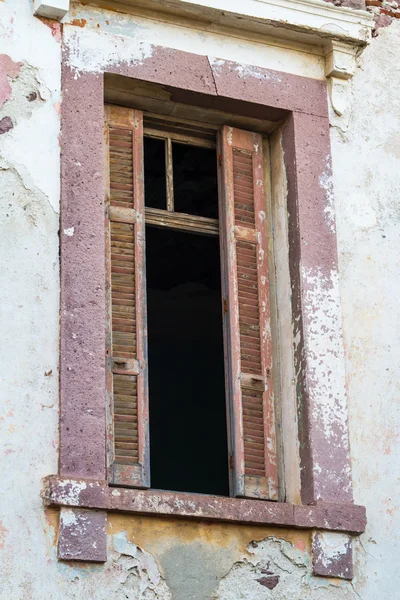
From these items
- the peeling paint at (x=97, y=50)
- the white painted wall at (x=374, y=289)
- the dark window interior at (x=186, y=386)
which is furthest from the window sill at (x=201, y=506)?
the dark window interior at (x=186, y=386)

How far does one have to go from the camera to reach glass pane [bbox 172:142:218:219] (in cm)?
733

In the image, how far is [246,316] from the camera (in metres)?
6.86

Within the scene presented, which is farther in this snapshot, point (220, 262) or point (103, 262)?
point (220, 262)

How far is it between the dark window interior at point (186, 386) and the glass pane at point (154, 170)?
2.24 metres

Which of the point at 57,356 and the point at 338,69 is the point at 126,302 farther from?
the point at 338,69

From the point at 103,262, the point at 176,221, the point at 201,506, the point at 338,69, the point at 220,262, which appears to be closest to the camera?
the point at 201,506

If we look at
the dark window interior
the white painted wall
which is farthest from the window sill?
the dark window interior

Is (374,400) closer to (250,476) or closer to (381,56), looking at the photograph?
(250,476)

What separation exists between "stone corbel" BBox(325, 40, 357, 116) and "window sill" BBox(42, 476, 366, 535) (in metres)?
2.39

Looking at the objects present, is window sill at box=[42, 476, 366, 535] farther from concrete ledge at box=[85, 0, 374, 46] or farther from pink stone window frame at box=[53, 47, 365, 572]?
concrete ledge at box=[85, 0, 374, 46]

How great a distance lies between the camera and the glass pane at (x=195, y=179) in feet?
24.1

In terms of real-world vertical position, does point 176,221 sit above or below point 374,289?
above

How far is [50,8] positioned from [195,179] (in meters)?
1.41

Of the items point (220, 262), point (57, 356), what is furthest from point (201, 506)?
point (220, 262)
